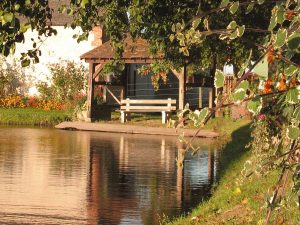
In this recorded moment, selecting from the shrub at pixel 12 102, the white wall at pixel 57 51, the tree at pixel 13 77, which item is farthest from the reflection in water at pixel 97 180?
the white wall at pixel 57 51

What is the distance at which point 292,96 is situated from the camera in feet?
10.7

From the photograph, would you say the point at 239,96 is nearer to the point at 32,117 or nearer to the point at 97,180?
the point at 97,180

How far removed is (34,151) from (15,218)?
11.3 m

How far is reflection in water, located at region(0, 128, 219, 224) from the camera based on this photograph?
11977 mm

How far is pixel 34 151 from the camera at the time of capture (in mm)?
Answer: 22469

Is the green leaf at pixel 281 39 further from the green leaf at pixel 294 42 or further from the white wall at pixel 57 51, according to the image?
the white wall at pixel 57 51

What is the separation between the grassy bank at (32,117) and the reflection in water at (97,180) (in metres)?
9.18

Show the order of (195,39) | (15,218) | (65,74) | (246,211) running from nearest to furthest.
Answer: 1. (195,39)
2. (246,211)
3. (15,218)
4. (65,74)

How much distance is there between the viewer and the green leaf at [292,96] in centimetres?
324

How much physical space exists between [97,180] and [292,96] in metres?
13.1

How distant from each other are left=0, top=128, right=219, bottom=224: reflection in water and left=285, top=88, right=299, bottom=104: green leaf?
721 millimetres

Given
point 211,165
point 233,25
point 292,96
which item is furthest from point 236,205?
point 211,165

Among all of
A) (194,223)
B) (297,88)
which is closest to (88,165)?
(194,223)

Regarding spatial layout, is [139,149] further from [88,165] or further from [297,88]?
[297,88]
